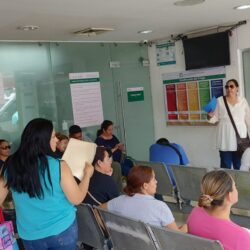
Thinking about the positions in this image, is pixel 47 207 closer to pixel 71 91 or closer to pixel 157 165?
pixel 157 165

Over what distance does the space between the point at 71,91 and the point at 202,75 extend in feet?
6.79

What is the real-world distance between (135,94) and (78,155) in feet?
15.7

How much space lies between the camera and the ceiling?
12.6ft

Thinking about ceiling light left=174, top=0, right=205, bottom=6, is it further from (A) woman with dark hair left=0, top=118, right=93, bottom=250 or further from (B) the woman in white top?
(A) woman with dark hair left=0, top=118, right=93, bottom=250

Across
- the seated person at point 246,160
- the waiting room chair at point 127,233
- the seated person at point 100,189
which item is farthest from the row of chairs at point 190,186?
the waiting room chair at point 127,233

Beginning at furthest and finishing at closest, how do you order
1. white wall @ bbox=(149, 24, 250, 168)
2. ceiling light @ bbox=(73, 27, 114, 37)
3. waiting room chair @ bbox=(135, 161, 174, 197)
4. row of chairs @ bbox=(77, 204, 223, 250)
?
white wall @ bbox=(149, 24, 250, 168), ceiling light @ bbox=(73, 27, 114, 37), waiting room chair @ bbox=(135, 161, 174, 197), row of chairs @ bbox=(77, 204, 223, 250)

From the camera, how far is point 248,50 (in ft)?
19.0

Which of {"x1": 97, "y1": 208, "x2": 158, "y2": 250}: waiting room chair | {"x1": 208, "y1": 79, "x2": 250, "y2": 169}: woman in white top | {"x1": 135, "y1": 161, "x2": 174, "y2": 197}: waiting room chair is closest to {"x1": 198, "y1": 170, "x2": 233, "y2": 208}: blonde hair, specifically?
{"x1": 97, "y1": 208, "x2": 158, "y2": 250}: waiting room chair

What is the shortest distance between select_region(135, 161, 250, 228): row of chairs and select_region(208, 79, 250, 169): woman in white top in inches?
44.7

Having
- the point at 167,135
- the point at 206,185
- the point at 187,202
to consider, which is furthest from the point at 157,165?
the point at 167,135

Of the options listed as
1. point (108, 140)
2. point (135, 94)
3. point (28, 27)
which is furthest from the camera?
point (135, 94)

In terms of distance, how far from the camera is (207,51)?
6.11 meters

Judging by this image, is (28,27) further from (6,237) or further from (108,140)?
(6,237)

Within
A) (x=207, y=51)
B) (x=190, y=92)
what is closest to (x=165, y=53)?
(x=190, y=92)
